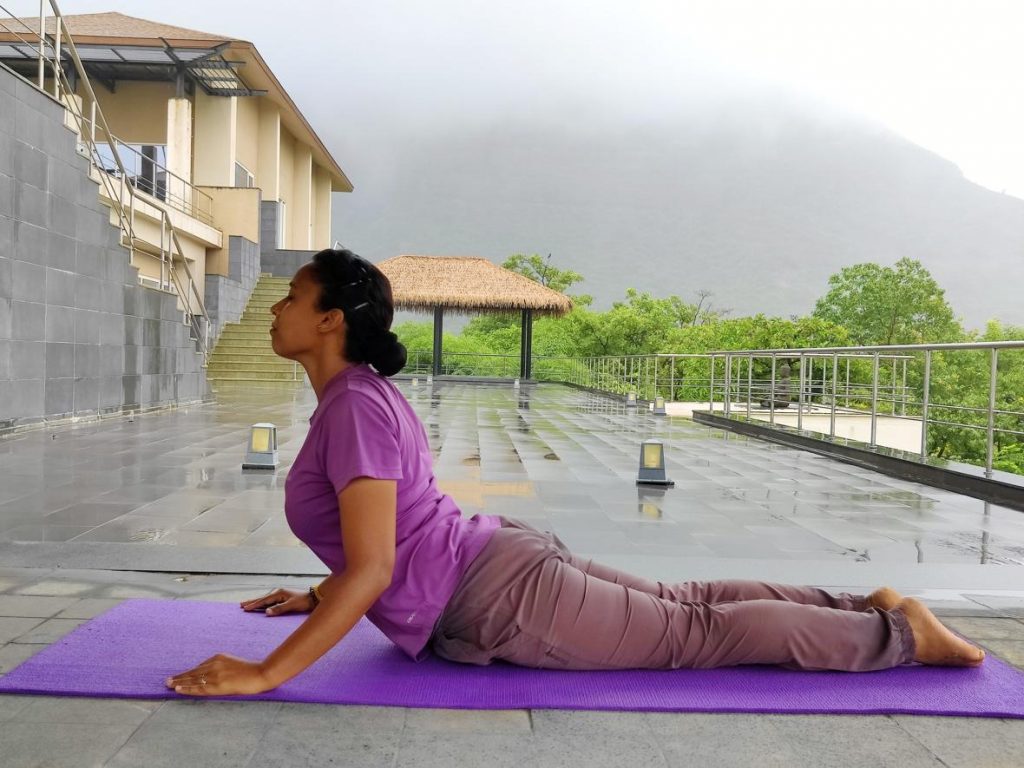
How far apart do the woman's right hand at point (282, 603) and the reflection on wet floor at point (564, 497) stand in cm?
109

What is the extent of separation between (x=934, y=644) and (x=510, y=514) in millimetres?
2477

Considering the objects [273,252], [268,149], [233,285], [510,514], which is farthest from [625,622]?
[268,149]

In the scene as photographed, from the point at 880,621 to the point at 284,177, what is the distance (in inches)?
922

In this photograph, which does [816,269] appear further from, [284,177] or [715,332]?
[284,177]

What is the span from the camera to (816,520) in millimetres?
4512

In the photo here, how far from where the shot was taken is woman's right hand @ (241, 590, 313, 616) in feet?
7.92

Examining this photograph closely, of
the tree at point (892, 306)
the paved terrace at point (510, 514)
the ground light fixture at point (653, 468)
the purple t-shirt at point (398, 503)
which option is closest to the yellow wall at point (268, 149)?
the paved terrace at point (510, 514)

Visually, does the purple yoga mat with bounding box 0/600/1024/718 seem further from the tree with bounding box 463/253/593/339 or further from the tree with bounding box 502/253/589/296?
the tree with bounding box 502/253/589/296

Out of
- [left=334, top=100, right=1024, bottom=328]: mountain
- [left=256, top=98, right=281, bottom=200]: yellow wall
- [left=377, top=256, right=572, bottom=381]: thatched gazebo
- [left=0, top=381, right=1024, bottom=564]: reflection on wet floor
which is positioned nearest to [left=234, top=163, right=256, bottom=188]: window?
[left=256, top=98, right=281, bottom=200]: yellow wall

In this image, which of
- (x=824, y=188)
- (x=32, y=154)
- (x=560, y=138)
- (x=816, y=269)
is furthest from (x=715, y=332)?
(x=560, y=138)

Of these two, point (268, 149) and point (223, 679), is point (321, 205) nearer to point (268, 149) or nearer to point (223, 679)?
point (268, 149)

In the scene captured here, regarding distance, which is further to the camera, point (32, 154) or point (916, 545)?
point (32, 154)

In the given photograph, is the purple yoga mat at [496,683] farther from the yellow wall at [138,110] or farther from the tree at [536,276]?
the tree at [536,276]

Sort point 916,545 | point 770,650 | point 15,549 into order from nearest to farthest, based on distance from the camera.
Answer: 1. point 770,650
2. point 15,549
3. point 916,545
